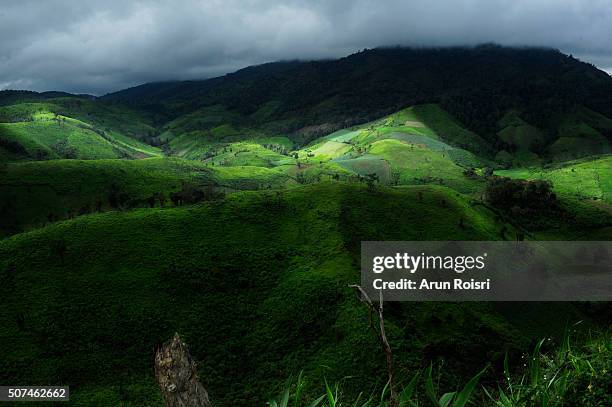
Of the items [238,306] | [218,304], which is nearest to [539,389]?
[238,306]

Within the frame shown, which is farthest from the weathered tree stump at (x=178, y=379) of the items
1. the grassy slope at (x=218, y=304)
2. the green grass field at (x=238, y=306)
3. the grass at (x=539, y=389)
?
the grassy slope at (x=218, y=304)

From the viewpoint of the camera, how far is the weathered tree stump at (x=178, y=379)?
6.40 metres

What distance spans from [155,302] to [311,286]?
30.0m

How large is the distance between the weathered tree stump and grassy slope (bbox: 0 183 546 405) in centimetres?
6223

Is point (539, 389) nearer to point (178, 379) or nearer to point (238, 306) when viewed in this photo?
point (178, 379)

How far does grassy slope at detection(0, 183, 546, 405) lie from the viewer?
250 ft

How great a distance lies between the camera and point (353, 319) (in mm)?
82562

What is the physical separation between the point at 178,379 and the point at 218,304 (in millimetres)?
88914

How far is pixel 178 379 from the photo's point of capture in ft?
21.3

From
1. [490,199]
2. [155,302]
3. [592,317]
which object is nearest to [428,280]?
[592,317]

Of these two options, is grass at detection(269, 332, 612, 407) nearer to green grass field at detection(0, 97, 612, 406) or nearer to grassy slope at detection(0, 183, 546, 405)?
green grass field at detection(0, 97, 612, 406)

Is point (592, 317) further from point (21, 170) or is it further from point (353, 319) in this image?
point (21, 170)

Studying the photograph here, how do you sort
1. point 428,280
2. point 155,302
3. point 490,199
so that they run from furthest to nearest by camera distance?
point 490,199, point 428,280, point 155,302

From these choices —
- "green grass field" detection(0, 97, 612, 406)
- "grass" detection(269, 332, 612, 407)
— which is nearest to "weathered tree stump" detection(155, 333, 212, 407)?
"grass" detection(269, 332, 612, 407)
